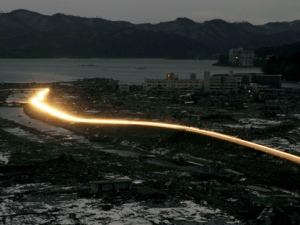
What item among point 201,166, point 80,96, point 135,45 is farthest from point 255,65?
point 201,166

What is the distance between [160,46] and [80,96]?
125 m

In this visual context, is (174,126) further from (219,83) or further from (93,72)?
(93,72)

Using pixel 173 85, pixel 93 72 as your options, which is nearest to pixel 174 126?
pixel 173 85

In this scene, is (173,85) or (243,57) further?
(243,57)

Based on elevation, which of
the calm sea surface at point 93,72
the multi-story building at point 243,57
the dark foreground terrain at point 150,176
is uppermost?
the multi-story building at point 243,57

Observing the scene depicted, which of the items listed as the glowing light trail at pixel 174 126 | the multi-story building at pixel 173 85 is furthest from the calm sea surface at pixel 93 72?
the glowing light trail at pixel 174 126

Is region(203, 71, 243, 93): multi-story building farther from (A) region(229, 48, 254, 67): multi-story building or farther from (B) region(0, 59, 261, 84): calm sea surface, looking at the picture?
(A) region(229, 48, 254, 67): multi-story building

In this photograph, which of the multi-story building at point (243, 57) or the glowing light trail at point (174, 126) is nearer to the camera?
the glowing light trail at point (174, 126)

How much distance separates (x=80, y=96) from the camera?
36.8m

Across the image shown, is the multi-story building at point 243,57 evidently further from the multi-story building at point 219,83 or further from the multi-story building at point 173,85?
the multi-story building at point 173,85

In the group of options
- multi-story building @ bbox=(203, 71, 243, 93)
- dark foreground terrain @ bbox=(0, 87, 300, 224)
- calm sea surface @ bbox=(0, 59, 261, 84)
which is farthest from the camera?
calm sea surface @ bbox=(0, 59, 261, 84)

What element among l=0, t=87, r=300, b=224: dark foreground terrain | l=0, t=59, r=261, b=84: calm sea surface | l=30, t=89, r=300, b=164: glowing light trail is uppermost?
l=0, t=59, r=261, b=84: calm sea surface

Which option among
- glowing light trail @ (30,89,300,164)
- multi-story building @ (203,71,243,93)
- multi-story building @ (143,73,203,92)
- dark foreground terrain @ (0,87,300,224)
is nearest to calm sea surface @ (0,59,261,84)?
multi-story building @ (143,73,203,92)

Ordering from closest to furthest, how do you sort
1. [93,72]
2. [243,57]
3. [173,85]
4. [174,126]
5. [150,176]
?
[150,176] < [174,126] < [173,85] < [93,72] < [243,57]
